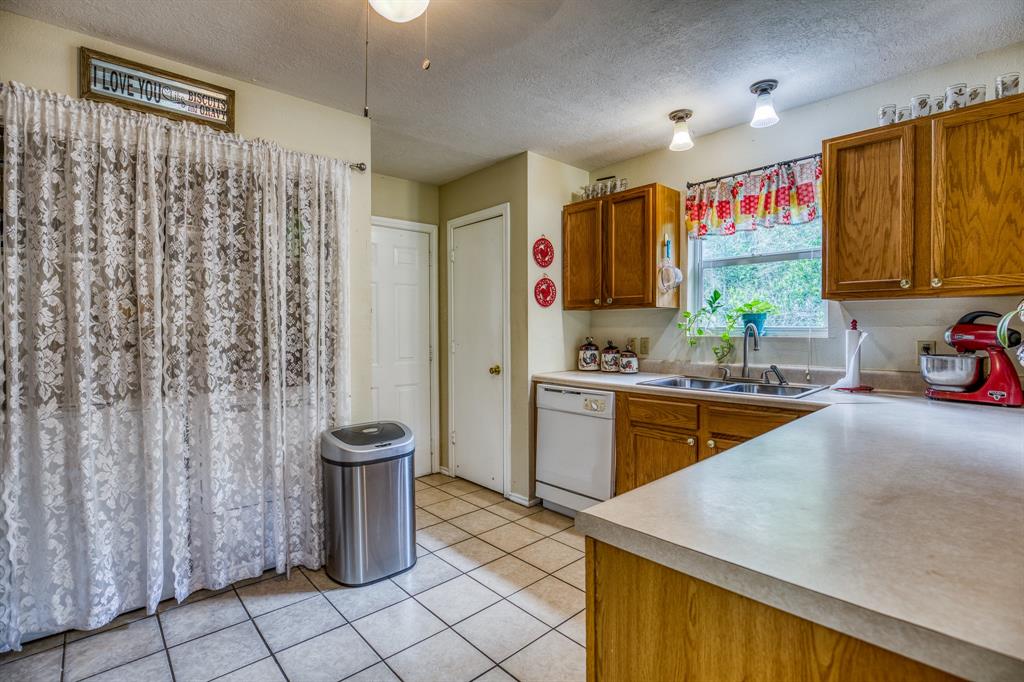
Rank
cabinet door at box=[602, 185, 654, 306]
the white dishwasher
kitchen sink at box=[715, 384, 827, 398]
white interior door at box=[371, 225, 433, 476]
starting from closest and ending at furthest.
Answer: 1. kitchen sink at box=[715, 384, 827, 398]
2. the white dishwasher
3. cabinet door at box=[602, 185, 654, 306]
4. white interior door at box=[371, 225, 433, 476]

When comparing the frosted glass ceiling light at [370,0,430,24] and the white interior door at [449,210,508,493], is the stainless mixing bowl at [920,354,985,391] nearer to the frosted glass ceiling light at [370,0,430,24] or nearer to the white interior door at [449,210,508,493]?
the white interior door at [449,210,508,493]

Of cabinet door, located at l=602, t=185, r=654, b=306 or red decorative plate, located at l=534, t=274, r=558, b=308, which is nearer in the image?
cabinet door, located at l=602, t=185, r=654, b=306

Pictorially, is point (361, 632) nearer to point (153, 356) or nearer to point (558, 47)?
point (153, 356)

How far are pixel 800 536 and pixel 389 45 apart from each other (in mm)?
2331

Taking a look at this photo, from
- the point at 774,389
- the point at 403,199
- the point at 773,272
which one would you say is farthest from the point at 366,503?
the point at 773,272

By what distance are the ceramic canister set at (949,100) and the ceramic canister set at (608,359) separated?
192 cm

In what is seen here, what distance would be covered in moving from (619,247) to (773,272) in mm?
972

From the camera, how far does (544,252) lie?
350 centimetres

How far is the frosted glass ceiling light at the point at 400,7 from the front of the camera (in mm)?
1430

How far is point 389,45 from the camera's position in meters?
2.10

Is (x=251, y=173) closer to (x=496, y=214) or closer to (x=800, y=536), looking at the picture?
(x=496, y=214)

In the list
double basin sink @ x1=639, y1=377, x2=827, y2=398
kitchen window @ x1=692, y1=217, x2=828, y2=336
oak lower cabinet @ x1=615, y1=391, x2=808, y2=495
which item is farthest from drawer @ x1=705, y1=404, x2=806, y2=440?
kitchen window @ x1=692, y1=217, x2=828, y2=336

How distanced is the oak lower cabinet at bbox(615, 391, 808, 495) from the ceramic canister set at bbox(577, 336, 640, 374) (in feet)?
1.95

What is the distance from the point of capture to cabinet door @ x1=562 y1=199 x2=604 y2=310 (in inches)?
135
